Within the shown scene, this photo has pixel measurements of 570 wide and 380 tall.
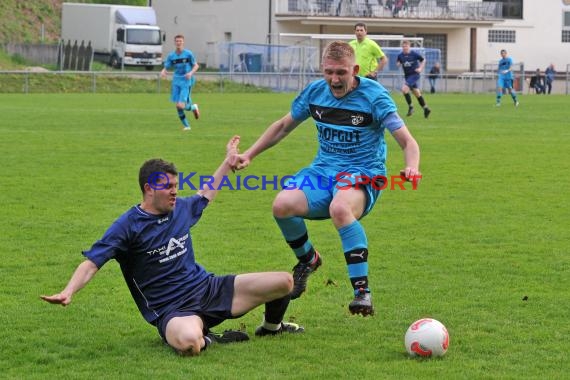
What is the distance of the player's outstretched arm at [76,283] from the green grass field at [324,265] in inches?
15.6

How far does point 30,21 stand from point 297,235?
60577 millimetres

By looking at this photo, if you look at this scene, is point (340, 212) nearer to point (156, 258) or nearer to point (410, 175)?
point (410, 175)

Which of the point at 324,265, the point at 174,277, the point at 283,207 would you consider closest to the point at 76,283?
the point at 174,277

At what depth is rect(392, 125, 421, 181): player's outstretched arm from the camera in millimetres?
6203

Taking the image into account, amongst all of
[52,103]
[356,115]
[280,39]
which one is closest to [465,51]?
[280,39]

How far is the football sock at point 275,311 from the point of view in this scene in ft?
20.4

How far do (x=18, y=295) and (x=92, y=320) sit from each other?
2.94ft

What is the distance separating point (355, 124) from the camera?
22.6 feet

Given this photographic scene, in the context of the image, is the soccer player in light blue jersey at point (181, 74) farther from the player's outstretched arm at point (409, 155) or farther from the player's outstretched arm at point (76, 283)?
the player's outstretched arm at point (76, 283)

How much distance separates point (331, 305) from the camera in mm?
7066

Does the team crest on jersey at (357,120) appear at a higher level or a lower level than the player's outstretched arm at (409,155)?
higher

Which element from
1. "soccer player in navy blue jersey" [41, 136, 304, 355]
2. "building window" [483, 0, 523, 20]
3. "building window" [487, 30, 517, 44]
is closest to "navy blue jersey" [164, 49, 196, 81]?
"soccer player in navy blue jersey" [41, 136, 304, 355]

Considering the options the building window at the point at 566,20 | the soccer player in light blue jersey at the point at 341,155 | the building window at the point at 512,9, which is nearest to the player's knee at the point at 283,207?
the soccer player in light blue jersey at the point at 341,155

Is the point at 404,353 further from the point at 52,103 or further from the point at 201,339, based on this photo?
the point at 52,103
